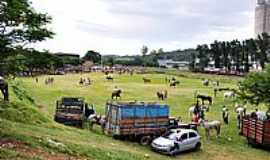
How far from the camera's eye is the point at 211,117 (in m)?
45.5

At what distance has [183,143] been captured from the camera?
29.6 metres

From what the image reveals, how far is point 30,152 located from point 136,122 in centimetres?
1403

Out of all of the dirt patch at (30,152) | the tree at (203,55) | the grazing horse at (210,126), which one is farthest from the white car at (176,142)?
the tree at (203,55)

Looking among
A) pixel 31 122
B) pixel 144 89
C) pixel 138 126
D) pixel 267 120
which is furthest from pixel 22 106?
pixel 144 89

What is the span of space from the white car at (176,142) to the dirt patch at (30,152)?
10231 mm

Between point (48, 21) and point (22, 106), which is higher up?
point (48, 21)

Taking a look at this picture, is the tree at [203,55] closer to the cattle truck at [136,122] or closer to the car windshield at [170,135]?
the cattle truck at [136,122]

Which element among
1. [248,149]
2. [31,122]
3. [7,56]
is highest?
[7,56]

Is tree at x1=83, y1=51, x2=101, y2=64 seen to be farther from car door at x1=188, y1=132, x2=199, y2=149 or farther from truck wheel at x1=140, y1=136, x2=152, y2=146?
car door at x1=188, y1=132, x2=199, y2=149

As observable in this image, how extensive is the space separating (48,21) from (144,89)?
174 feet

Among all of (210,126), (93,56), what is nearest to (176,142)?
(210,126)

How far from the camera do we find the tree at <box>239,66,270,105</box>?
39.7 meters

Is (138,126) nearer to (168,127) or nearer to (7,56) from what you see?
(168,127)

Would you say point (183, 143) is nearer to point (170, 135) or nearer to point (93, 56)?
point (170, 135)
